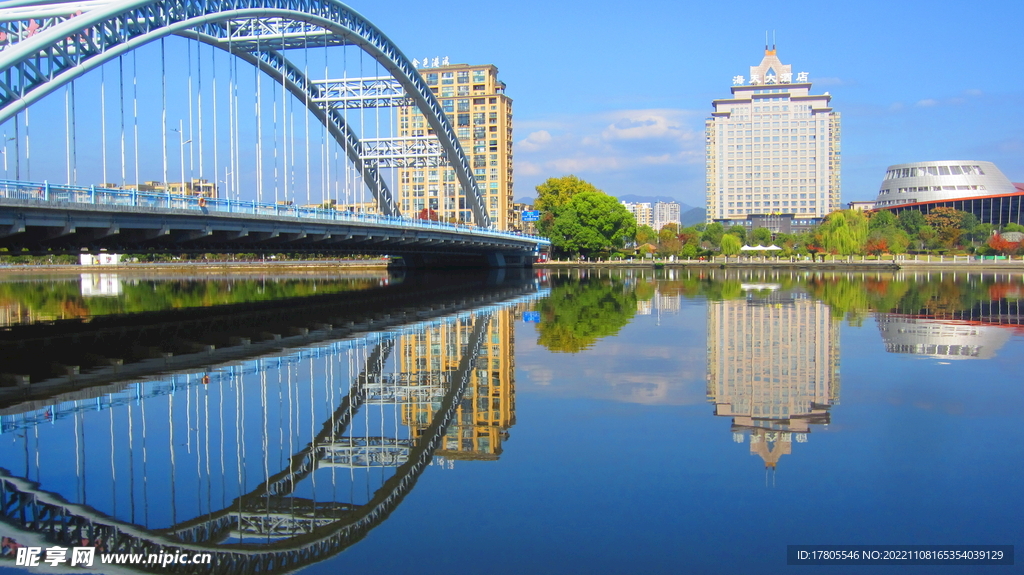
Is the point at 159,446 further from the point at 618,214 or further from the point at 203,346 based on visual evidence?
the point at 618,214

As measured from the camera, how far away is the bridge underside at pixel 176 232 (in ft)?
82.3

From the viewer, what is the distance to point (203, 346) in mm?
22828

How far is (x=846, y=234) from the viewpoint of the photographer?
3681 inches

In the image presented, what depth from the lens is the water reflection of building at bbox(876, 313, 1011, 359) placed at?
68.0 ft

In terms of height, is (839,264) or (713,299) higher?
(839,264)

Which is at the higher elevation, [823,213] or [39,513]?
[823,213]

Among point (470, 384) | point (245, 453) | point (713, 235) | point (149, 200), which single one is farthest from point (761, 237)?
point (245, 453)

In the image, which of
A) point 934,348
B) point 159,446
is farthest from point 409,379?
point 934,348

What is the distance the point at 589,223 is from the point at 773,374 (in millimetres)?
78859

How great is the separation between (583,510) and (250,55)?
42.3 meters

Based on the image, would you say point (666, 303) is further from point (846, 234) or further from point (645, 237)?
point (645, 237)

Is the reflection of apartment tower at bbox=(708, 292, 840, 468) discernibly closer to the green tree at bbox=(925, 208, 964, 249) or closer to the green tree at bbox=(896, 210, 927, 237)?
the green tree at bbox=(925, 208, 964, 249)

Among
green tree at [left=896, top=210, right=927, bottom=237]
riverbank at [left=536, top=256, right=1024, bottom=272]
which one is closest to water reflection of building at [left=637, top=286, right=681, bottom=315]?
riverbank at [left=536, top=256, right=1024, bottom=272]

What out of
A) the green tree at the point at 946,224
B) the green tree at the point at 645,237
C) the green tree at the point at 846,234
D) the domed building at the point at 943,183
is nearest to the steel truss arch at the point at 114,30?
the green tree at the point at 846,234
